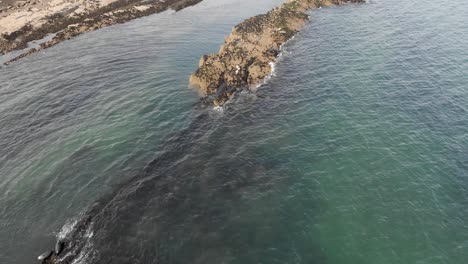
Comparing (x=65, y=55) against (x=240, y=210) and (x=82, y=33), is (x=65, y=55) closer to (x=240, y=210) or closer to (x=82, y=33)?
(x=82, y=33)

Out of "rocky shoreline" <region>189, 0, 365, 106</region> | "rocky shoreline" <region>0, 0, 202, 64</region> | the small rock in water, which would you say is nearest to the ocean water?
the small rock in water

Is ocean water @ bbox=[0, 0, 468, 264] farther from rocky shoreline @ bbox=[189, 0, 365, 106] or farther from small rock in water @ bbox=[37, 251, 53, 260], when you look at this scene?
rocky shoreline @ bbox=[189, 0, 365, 106]

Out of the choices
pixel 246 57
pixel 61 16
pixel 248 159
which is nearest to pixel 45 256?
pixel 248 159

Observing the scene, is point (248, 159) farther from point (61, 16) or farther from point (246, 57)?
point (61, 16)

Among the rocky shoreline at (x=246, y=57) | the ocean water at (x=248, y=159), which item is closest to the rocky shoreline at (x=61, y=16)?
the ocean water at (x=248, y=159)

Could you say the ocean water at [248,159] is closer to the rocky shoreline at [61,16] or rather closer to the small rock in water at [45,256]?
the small rock in water at [45,256]

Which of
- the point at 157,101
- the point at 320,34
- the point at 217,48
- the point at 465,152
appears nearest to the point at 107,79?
the point at 157,101
